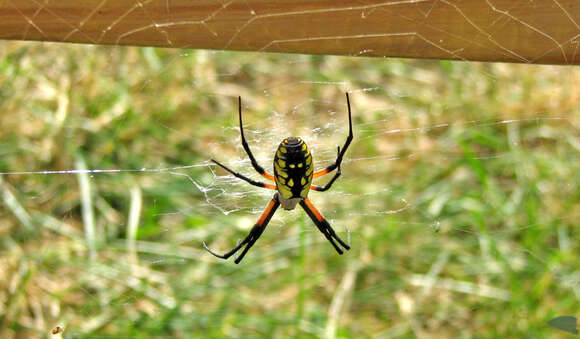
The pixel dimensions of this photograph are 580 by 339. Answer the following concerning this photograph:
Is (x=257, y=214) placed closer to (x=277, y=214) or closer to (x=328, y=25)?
(x=277, y=214)

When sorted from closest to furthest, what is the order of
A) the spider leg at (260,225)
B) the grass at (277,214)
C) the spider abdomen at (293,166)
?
the spider abdomen at (293,166) → the spider leg at (260,225) → the grass at (277,214)

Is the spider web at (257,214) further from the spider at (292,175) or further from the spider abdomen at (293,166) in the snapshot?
the spider abdomen at (293,166)

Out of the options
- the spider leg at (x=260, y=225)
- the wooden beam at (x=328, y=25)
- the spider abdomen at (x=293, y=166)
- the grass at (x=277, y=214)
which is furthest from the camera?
the grass at (x=277, y=214)

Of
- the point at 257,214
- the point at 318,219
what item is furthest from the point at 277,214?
the point at 318,219

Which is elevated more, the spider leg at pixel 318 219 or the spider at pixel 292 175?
the spider at pixel 292 175

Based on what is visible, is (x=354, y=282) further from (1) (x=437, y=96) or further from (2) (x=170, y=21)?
(2) (x=170, y=21)

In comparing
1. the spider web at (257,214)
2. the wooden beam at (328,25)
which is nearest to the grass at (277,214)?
the spider web at (257,214)

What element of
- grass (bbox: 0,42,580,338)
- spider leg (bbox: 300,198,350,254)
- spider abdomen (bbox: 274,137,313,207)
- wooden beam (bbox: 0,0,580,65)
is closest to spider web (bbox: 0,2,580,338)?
grass (bbox: 0,42,580,338)
